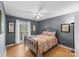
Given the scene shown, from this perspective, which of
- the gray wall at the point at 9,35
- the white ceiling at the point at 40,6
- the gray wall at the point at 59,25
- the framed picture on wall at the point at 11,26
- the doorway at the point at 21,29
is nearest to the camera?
the white ceiling at the point at 40,6

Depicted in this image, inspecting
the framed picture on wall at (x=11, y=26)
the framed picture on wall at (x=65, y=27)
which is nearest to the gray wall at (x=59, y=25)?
the framed picture on wall at (x=65, y=27)

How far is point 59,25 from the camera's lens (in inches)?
177

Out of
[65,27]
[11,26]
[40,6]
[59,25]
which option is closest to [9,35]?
[11,26]

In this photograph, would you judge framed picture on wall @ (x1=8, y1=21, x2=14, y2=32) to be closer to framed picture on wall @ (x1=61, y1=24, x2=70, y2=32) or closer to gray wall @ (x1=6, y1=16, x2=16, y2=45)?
gray wall @ (x1=6, y1=16, x2=16, y2=45)

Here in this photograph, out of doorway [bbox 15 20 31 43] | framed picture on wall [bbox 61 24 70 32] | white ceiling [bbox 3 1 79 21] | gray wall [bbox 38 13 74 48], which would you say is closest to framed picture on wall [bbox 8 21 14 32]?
doorway [bbox 15 20 31 43]

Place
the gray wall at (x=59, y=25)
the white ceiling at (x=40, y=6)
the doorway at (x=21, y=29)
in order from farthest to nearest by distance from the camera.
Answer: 1. the doorway at (x=21, y=29)
2. the gray wall at (x=59, y=25)
3. the white ceiling at (x=40, y=6)

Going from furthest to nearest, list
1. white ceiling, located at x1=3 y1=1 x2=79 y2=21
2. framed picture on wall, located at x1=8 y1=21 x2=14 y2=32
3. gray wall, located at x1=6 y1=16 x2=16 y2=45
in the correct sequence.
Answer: framed picture on wall, located at x1=8 y1=21 x2=14 y2=32
gray wall, located at x1=6 y1=16 x2=16 y2=45
white ceiling, located at x1=3 y1=1 x2=79 y2=21

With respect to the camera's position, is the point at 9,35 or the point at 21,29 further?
the point at 21,29

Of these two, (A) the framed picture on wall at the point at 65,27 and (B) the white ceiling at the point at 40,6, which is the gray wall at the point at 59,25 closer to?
(A) the framed picture on wall at the point at 65,27

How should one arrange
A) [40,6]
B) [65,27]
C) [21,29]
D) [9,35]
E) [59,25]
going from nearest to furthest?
[40,6] < [65,27] < [59,25] < [9,35] < [21,29]

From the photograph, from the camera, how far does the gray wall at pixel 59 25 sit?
3.87 metres

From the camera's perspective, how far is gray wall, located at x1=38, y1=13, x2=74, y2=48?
12.7ft

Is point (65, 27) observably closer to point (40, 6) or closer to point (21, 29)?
point (40, 6)

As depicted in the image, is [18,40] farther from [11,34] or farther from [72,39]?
[72,39]
